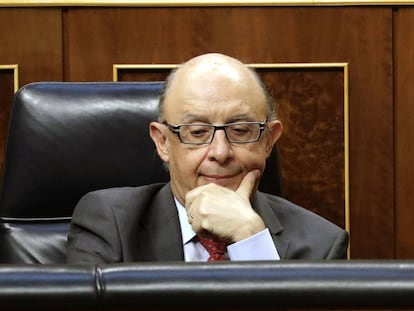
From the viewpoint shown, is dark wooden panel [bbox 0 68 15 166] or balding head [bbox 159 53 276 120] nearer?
balding head [bbox 159 53 276 120]

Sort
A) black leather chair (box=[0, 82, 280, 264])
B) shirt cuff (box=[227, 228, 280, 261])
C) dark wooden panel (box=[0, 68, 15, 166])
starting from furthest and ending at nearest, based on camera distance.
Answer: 1. dark wooden panel (box=[0, 68, 15, 166])
2. black leather chair (box=[0, 82, 280, 264])
3. shirt cuff (box=[227, 228, 280, 261])

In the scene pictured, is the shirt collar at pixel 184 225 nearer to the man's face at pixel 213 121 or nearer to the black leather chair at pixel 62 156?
the man's face at pixel 213 121

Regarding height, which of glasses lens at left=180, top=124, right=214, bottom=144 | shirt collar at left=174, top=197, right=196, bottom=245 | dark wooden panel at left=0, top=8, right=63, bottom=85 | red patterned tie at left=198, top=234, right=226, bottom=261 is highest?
dark wooden panel at left=0, top=8, right=63, bottom=85

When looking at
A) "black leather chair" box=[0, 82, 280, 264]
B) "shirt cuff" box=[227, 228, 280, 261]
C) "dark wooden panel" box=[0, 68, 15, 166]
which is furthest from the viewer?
"dark wooden panel" box=[0, 68, 15, 166]

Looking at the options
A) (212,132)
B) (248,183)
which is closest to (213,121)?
(212,132)

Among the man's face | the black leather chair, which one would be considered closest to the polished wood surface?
the black leather chair

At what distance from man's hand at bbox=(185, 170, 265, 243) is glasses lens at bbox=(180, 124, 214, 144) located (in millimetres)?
82

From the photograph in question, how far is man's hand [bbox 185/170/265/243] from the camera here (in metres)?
1.54

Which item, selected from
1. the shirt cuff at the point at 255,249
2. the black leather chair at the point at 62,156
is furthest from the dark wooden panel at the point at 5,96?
the shirt cuff at the point at 255,249

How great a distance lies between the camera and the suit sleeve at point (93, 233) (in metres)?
1.56

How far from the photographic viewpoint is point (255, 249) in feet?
5.01

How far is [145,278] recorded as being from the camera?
2.52 feet

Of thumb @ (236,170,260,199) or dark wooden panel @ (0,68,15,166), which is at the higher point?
dark wooden panel @ (0,68,15,166)

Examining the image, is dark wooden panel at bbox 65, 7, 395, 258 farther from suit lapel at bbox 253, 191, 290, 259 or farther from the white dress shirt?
the white dress shirt
